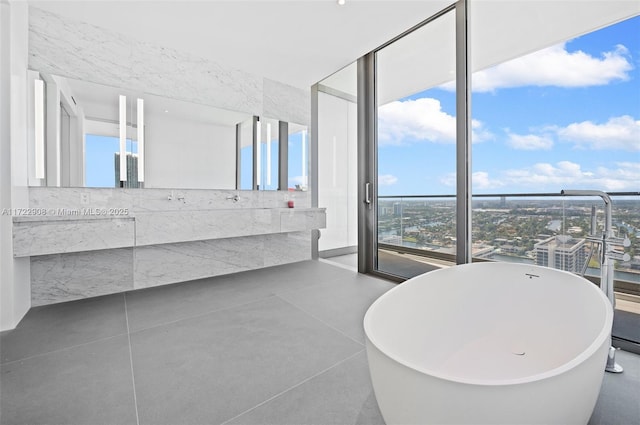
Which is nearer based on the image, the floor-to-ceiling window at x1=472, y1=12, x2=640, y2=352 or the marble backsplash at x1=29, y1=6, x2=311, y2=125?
the floor-to-ceiling window at x1=472, y1=12, x2=640, y2=352

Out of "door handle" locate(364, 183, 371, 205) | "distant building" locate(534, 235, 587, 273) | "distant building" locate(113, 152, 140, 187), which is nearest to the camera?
"distant building" locate(534, 235, 587, 273)

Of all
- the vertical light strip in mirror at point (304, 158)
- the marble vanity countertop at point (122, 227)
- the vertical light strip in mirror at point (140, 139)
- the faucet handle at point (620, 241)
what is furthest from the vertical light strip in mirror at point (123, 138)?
the faucet handle at point (620, 241)

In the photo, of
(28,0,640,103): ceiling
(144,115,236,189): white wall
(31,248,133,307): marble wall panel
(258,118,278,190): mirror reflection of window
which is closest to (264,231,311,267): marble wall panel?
(258,118,278,190): mirror reflection of window

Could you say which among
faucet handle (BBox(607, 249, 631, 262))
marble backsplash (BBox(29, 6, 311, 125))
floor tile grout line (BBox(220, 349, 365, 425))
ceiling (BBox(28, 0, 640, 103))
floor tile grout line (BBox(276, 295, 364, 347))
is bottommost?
floor tile grout line (BBox(220, 349, 365, 425))

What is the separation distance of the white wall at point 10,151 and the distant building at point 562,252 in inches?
162

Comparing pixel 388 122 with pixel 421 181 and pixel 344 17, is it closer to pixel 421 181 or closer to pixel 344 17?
pixel 421 181

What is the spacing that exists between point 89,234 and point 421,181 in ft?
10.4

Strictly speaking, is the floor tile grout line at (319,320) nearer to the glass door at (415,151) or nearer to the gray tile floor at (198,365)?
the gray tile floor at (198,365)

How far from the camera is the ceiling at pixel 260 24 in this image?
245 centimetres

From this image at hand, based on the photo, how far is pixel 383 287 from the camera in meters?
3.04

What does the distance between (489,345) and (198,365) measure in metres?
1.70

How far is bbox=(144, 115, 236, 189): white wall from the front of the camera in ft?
9.76

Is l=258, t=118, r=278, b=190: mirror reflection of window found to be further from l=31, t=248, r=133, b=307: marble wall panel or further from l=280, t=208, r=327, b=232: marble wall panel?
l=31, t=248, r=133, b=307: marble wall panel

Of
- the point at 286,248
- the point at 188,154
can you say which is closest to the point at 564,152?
the point at 286,248
